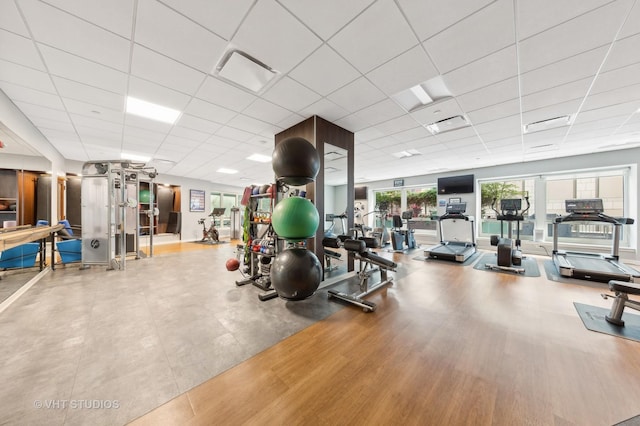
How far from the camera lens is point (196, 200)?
10172mm

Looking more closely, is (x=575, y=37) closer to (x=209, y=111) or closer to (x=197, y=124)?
(x=209, y=111)

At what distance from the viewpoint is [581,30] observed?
2041 millimetres

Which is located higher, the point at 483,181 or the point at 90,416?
the point at 483,181

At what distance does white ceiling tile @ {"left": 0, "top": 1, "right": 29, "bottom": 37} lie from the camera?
5.88 ft

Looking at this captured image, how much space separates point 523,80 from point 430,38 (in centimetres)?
168

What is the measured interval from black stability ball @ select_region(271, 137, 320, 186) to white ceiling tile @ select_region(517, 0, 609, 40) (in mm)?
2225

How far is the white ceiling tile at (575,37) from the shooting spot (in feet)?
6.19

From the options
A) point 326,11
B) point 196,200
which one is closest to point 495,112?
point 326,11

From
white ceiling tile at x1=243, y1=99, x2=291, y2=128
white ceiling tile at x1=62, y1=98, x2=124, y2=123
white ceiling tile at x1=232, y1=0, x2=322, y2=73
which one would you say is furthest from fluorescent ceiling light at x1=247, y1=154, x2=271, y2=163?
white ceiling tile at x1=232, y1=0, x2=322, y2=73

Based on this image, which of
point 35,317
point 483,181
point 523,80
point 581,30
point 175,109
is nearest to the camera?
point 581,30

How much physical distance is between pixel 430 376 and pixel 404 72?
318 cm

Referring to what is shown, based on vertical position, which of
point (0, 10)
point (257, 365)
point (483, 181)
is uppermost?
point (0, 10)

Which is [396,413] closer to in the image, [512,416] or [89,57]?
[512,416]

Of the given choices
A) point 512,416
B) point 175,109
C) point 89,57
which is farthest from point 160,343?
point 175,109
